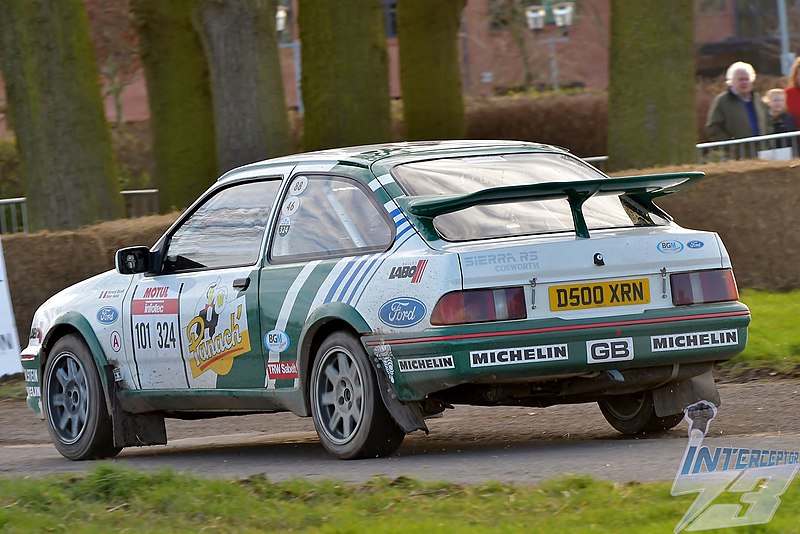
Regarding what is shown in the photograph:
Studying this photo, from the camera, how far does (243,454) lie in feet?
31.1

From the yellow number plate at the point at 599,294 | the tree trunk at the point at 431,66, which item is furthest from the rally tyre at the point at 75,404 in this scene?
the tree trunk at the point at 431,66

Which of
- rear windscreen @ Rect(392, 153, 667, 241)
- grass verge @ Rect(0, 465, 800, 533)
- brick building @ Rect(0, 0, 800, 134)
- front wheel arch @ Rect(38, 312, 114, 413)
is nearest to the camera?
grass verge @ Rect(0, 465, 800, 533)

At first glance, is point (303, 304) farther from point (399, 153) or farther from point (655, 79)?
point (655, 79)

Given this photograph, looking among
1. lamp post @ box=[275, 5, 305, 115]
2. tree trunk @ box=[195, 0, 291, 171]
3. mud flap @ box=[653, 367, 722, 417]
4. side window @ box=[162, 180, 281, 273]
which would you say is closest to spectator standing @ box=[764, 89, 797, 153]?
tree trunk @ box=[195, 0, 291, 171]

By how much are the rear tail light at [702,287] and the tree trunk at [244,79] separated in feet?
29.0

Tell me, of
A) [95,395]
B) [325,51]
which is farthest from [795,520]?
[325,51]

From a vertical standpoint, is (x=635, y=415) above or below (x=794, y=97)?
below

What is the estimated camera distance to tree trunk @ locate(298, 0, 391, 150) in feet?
56.6

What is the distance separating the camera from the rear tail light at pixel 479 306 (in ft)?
25.3

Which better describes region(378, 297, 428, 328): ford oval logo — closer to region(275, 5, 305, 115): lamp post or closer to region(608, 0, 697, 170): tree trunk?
region(608, 0, 697, 170): tree trunk

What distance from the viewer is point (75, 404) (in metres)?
9.93

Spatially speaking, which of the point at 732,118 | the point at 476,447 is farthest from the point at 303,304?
the point at 732,118

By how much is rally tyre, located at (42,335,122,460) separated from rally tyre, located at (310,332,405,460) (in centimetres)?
183

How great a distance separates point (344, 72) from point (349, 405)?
9451 millimetres
